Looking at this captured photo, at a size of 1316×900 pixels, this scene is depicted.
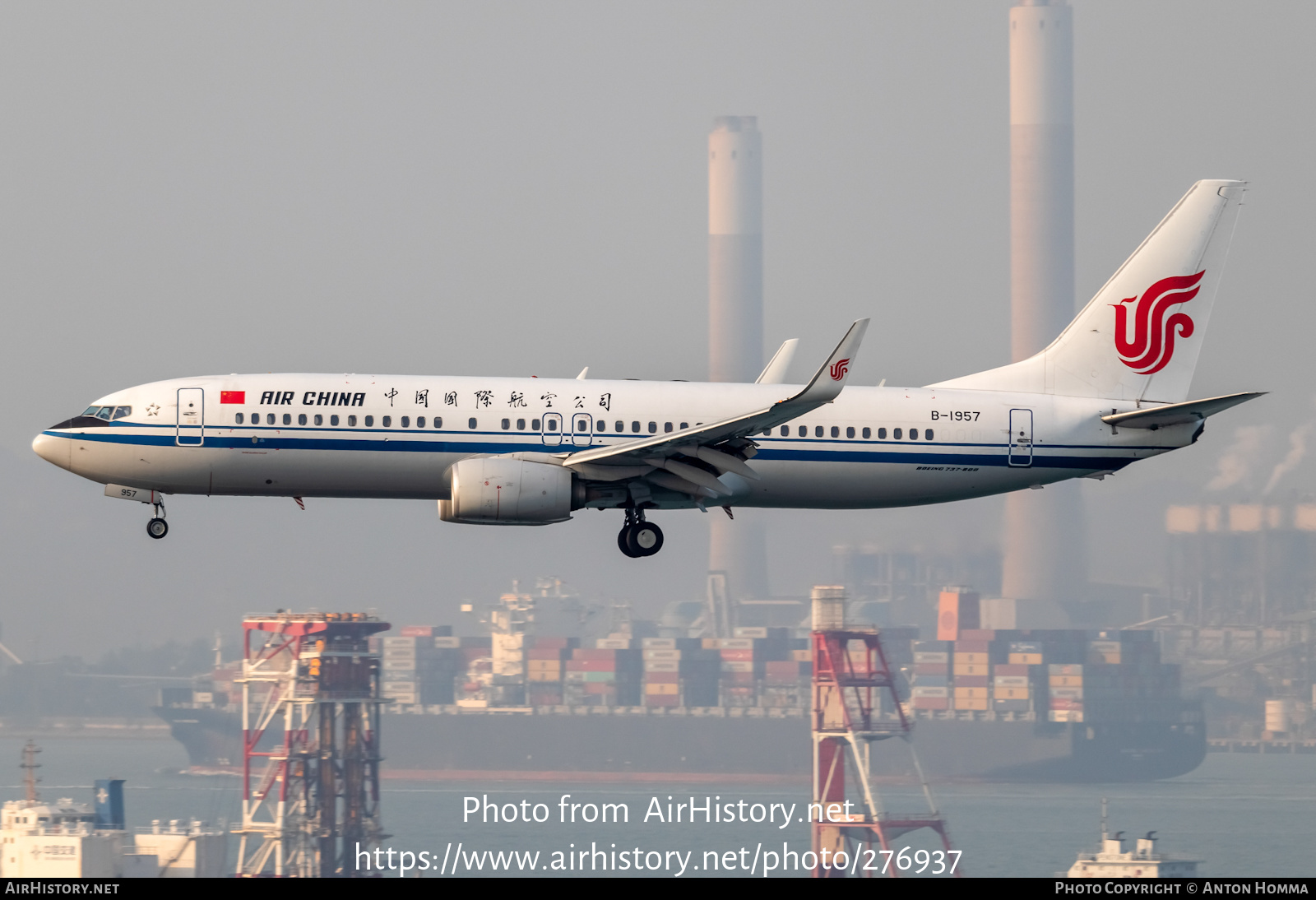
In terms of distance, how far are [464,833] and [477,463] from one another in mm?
142595

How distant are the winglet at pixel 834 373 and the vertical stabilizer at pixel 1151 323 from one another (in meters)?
9.01

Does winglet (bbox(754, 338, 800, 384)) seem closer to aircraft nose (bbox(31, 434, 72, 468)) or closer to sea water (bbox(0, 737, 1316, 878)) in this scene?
aircraft nose (bbox(31, 434, 72, 468))

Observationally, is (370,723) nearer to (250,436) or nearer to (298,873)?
(298,873)

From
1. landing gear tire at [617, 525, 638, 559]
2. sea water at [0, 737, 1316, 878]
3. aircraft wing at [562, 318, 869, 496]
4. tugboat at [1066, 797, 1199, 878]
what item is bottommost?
sea water at [0, 737, 1316, 878]

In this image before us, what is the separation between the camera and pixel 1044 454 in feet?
162

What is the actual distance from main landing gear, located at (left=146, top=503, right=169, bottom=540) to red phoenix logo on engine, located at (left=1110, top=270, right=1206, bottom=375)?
27511 millimetres

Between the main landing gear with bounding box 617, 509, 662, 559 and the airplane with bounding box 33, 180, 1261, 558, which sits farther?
the main landing gear with bounding box 617, 509, 662, 559

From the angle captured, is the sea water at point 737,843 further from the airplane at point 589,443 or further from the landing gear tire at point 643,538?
the airplane at point 589,443

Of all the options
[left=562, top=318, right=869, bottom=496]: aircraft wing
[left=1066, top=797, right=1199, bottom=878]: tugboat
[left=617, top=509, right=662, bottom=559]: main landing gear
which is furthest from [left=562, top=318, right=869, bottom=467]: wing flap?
[left=1066, top=797, right=1199, bottom=878]: tugboat

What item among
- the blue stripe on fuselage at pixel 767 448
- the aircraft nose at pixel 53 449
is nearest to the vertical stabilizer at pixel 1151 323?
the blue stripe on fuselage at pixel 767 448

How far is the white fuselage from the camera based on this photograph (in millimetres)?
45844

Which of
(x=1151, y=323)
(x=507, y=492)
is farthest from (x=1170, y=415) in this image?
(x=507, y=492)

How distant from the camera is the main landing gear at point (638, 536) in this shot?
47.8m
